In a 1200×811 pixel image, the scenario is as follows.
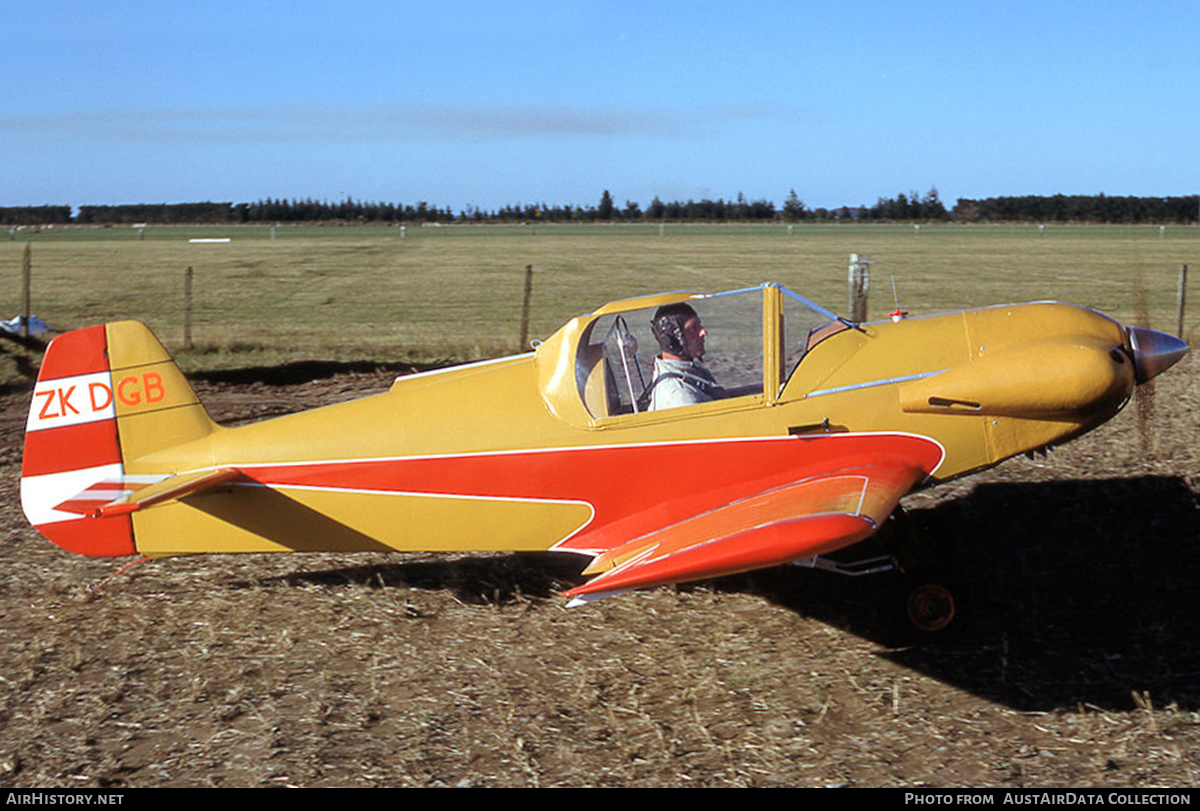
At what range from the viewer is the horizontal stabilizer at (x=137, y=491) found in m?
5.68

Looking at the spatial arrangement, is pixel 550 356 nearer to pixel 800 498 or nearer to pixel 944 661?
pixel 800 498

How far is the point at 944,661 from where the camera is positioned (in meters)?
5.57

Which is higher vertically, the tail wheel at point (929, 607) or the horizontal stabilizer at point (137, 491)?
the horizontal stabilizer at point (137, 491)

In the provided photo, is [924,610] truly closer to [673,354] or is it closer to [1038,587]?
[1038,587]

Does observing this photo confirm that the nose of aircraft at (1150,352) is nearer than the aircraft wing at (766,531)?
No

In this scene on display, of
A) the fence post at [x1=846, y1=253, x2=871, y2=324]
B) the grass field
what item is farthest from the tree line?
the fence post at [x1=846, y1=253, x2=871, y2=324]

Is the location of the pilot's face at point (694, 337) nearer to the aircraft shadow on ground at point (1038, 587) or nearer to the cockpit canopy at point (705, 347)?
the cockpit canopy at point (705, 347)

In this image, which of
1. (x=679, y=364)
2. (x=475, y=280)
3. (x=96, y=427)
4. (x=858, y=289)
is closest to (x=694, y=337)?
(x=679, y=364)

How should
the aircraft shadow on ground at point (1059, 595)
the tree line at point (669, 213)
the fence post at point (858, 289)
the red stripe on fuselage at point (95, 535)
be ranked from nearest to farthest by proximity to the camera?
1. the aircraft shadow on ground at point (1059, 595)
2. the red stripe on fuselage at point (95, 535)
3. the fence post at point (858, 289)
4. the tree line at point (669, 213)

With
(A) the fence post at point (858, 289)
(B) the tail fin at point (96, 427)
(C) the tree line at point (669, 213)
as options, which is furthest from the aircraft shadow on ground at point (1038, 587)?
(C) the tree line at point (669, 213)

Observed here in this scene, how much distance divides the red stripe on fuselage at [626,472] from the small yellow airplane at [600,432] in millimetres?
12

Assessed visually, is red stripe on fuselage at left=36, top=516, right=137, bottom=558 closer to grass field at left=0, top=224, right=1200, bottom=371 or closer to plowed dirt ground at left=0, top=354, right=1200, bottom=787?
plowed dirt ground at left=0, top=354, right=1200, bottom=787

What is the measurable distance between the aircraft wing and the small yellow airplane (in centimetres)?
4

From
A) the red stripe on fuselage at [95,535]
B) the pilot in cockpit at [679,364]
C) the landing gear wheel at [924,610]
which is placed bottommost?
the landing gear wheel at [924,610]
